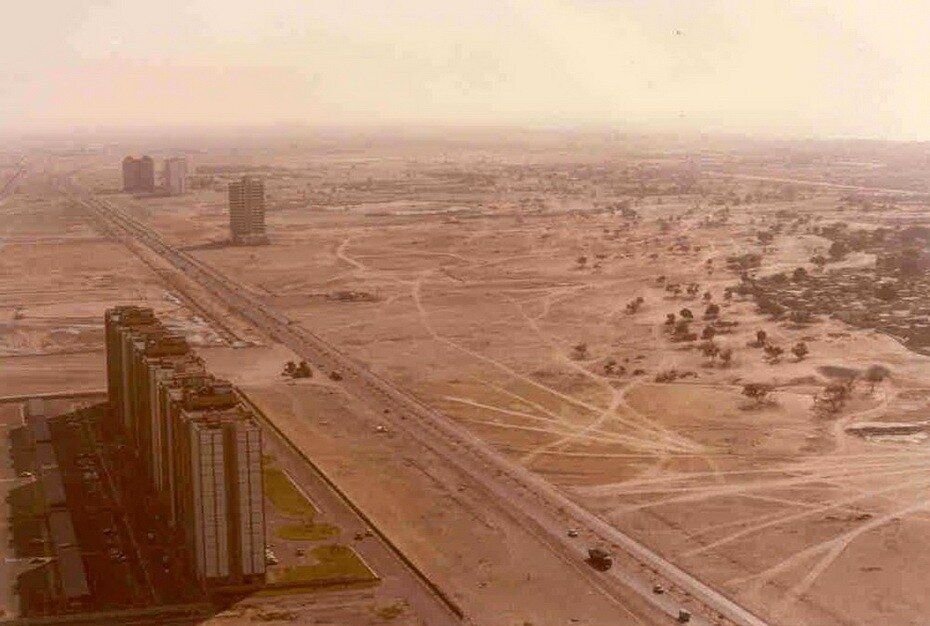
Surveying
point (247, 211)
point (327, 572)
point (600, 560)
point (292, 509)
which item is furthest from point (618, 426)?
point (247, 211)

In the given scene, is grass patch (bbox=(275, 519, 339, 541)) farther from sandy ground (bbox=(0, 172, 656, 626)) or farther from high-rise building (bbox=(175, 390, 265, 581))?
high-rise building (bbox=(175, 390, 265, 581))

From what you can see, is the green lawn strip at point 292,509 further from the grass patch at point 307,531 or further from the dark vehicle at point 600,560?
the dark vehicle at point 600,560

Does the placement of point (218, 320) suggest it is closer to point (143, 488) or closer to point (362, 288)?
point (362, 288)

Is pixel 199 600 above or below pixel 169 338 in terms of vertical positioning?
below

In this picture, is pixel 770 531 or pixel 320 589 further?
pixel 770 531

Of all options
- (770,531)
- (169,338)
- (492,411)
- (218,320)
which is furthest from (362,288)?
(770,531)

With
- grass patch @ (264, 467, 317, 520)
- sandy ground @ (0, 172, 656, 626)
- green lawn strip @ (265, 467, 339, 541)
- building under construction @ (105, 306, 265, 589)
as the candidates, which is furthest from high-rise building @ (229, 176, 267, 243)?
building under construction @ (105, 306, 265, 589)
